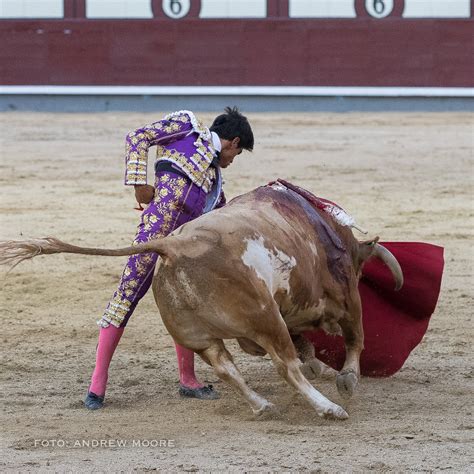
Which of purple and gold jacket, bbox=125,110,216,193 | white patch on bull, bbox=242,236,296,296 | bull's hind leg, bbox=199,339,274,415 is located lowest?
bull's hind leg, bbox=199,339,274,415

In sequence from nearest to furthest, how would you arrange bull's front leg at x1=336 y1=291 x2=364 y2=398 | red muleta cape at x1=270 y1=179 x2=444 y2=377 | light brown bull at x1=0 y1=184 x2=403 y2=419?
light brown bull at x1=0 y1=184 x2=403 y2=419
bull's front leg at x1=336 y1=291 x2=364 y2=398
red muleta cape at x1=270 y1=179 x2=444 y2=377

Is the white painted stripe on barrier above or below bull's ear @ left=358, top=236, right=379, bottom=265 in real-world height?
below

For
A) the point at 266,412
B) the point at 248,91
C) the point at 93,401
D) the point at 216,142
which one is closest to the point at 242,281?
the point at 266,412

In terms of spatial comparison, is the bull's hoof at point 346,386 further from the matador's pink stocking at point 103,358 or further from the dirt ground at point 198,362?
the matador's pink stocking at point 103,358

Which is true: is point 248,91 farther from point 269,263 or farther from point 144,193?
point 269,263

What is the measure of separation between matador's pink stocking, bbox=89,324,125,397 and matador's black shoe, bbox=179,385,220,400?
28 cm

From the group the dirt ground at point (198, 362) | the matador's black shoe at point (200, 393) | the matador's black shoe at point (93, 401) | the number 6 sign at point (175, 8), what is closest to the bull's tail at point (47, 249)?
the dirt ground at point (198, 362)

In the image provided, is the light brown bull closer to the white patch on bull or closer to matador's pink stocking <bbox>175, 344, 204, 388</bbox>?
the white patch on bull

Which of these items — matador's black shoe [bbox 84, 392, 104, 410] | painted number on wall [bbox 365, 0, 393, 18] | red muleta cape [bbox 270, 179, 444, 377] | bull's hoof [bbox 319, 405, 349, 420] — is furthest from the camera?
painted number on wall [bbox 365, 0, 393, 18]

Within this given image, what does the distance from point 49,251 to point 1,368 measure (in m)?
1.05

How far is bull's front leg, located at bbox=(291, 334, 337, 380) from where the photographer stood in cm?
379

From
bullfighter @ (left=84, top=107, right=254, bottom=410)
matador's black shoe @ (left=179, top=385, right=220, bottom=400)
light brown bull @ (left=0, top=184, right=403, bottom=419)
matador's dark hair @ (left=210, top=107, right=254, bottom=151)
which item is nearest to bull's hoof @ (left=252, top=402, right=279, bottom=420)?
light brown bull @ (left=0, top=184, right=403, bottom=419)

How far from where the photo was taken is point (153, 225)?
141 inches

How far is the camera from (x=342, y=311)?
3697mm
